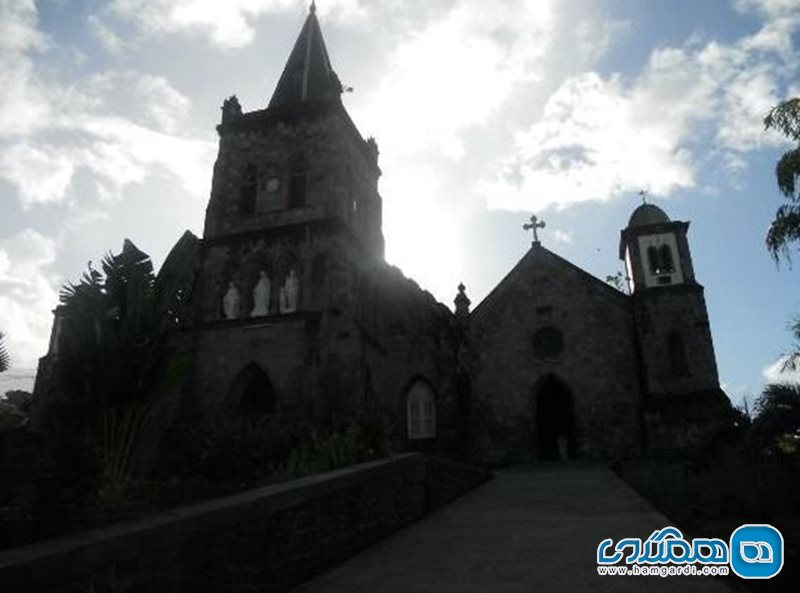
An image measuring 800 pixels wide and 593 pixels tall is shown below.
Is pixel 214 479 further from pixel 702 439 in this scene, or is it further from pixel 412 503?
pixel 702 439

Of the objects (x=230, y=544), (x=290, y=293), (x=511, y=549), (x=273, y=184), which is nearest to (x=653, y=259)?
(x=290, y=293)

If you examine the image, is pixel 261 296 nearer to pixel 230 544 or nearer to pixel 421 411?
pixel 421 411

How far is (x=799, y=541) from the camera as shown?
6.75 m

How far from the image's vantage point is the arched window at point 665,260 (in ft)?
79.8

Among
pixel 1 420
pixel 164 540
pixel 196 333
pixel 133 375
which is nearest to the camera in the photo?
pixel 164 540

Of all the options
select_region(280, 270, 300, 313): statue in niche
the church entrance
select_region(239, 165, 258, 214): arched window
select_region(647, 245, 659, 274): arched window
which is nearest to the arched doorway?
select_region(280, 270, 300, 313): statue in niche

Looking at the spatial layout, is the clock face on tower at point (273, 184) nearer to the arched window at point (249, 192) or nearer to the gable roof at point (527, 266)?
the arched window at point (249, 192)

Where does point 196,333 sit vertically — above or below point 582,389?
above

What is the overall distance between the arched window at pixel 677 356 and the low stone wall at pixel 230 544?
1674 cm

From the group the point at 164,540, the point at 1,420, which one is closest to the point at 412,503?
the point at 164,540

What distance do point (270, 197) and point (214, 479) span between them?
54.2ft

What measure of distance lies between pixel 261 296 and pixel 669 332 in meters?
15.7

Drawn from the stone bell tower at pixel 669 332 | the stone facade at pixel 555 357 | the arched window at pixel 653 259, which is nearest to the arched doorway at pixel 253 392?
the stone facade at pixel 555 357

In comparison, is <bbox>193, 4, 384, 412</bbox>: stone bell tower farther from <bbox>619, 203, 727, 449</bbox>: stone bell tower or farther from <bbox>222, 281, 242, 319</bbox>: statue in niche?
<bbox>619, 203, 727, 449</bbox>: stone bell tower
